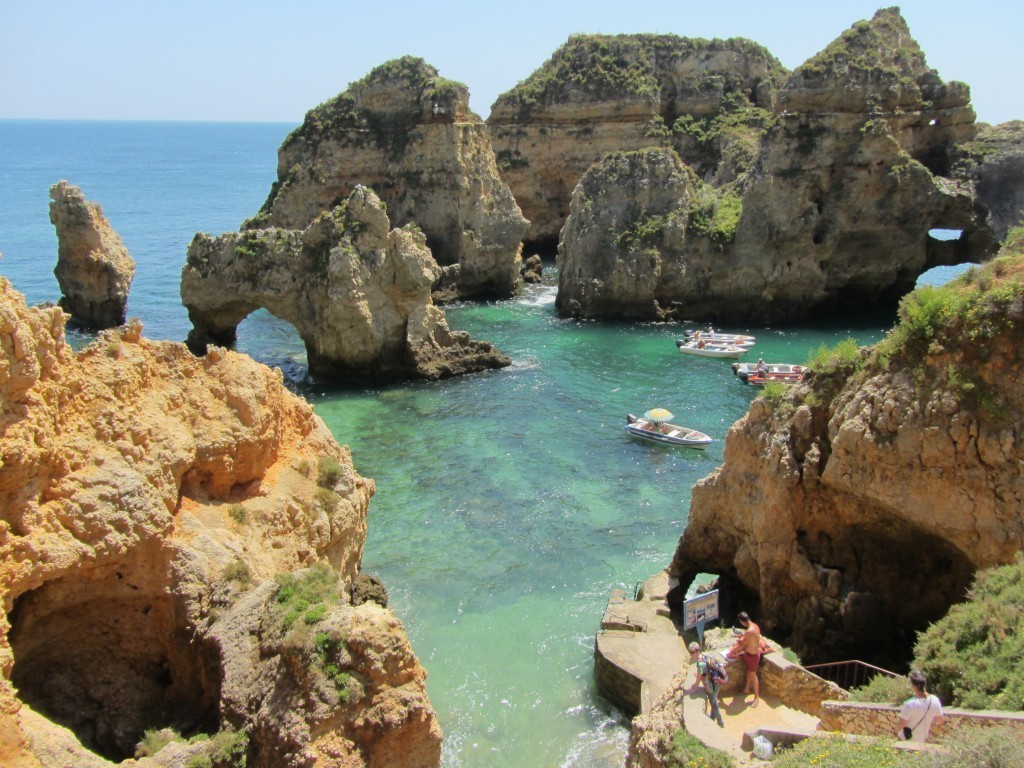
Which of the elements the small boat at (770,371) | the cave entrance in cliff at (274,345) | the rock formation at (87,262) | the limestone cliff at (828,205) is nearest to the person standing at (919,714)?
the small boat at (770,371)

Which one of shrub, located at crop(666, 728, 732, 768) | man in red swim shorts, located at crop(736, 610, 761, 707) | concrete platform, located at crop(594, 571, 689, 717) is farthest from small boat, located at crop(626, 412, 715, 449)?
shrub, located at crop(666, 728, 732, 768)

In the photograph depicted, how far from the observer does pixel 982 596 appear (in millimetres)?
14281

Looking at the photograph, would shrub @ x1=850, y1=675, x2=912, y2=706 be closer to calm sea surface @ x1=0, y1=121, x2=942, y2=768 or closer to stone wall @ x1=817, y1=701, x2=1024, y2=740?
stone wall @ x1=817, y1=701, x2=1024, y2=740

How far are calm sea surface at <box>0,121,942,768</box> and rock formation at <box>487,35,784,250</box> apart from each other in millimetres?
16171

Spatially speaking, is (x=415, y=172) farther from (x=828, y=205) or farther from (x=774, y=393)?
(x=774, y=393)

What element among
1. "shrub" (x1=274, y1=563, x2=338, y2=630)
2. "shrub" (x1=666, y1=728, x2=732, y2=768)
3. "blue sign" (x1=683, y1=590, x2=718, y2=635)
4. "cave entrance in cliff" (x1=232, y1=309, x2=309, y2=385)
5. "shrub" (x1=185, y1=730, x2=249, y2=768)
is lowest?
A: "cave entrance in cliff" (x1=232, y1=309, x2=309, y2=385)

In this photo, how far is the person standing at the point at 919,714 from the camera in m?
11.6

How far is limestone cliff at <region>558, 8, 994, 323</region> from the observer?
51.4m

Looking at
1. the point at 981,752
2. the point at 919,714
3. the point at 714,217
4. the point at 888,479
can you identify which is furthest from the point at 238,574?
the point at 714,217

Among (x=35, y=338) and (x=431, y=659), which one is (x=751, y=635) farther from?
(x=35, y=338)

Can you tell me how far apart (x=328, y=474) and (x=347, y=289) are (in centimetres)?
2346

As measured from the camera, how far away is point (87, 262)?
49656 millimetres

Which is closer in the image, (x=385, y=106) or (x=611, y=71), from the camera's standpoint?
(x=385, y=106)

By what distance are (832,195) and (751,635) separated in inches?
1712
